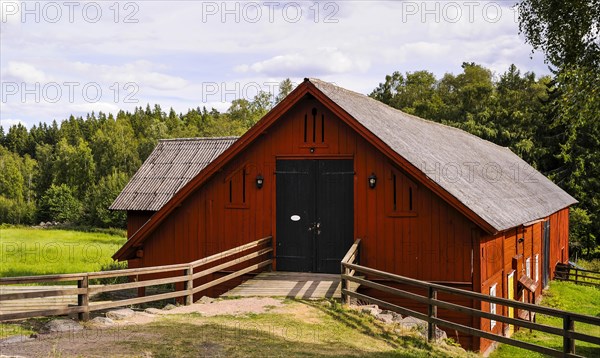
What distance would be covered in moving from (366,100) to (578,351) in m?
9.83

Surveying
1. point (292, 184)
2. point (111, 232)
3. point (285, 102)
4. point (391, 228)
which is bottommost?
point (111, 232)

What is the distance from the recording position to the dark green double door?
15742 millimetres

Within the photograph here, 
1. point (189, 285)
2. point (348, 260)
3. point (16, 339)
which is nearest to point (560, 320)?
point (348, 260)

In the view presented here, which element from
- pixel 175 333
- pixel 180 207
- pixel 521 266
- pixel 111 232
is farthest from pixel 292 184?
pixel 111 232

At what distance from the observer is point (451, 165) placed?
17.5m

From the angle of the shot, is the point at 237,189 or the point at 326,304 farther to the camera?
the point at 237,189

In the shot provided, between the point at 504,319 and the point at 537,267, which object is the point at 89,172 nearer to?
the point at 537,267

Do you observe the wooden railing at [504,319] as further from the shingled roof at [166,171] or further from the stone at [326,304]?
the shingled roof at [166,171]

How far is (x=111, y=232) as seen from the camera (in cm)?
5478

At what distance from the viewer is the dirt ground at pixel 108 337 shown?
8.83 m

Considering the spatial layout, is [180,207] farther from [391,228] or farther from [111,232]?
[111,232]

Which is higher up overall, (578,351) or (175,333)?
(175,333)

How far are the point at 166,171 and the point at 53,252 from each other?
1486cm

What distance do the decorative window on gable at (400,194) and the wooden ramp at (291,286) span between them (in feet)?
7.57
